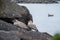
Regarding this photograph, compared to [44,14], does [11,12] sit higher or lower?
higher

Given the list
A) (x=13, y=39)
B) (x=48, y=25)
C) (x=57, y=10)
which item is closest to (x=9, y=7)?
(x=13, y=39)

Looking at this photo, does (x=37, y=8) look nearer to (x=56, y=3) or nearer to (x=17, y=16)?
(x=56, y=3)

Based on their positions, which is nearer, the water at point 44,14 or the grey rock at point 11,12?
the grey rock at point 11,12

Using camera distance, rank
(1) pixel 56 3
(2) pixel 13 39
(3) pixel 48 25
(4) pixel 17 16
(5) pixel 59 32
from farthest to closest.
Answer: (1) pixel 56 3
(3) pixel 48 25
(4) pixel 17 16
(2) pixel 13 39
(5) pixel 59 32

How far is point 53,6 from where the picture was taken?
4707mm

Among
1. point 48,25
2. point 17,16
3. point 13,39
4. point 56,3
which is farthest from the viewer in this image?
point 56,3

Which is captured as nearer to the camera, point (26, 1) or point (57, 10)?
point (57, 10)

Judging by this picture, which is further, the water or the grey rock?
the water

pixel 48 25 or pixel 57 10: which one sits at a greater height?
pixel 57 10

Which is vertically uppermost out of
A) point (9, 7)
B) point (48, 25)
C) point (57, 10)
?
point (9, 7)

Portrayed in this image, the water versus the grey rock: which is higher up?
the grey rock

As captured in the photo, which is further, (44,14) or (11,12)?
(44,14)

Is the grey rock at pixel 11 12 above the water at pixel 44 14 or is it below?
above

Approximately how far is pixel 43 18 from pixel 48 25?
319 millimetres
